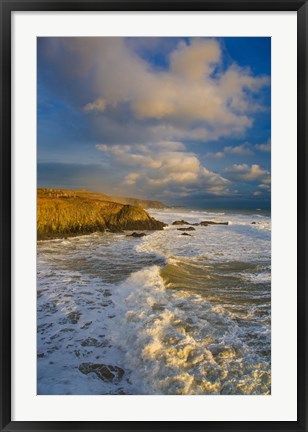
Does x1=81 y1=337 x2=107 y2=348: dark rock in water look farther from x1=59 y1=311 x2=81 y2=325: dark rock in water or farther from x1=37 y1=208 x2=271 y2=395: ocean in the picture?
x1=59 y1=311 x2=81 y2=325: dark rock in water

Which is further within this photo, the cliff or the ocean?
the cliff

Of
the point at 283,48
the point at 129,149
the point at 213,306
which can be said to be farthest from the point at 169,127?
the point at 213,306

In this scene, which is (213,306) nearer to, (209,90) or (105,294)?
(105,294)

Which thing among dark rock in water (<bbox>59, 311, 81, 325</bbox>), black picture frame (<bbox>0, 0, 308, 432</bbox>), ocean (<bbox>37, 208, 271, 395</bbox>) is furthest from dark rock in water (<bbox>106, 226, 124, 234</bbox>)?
black picture frame (<bbox>0, 0, 308, 432</bbox>)

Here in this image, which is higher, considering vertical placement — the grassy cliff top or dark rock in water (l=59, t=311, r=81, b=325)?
the grassy cliff top

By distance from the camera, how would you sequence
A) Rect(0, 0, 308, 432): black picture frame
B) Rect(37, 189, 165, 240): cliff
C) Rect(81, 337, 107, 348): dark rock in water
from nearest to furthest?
Rect(0, 0, 308, 432): black picture frame < Rect(81, 337, 107, 348): dark rock in water < Rect(37, 189, 165, 240): cliff

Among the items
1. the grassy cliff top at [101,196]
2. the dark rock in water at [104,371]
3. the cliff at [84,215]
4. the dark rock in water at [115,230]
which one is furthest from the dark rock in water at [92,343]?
the dark rock in water at [115,230]

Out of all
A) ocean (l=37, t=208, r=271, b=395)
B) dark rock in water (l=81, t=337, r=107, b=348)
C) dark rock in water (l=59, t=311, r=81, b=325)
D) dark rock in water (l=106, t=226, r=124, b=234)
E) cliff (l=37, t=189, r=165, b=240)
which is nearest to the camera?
ocean (l=37, t=208, r=271, b=395)
